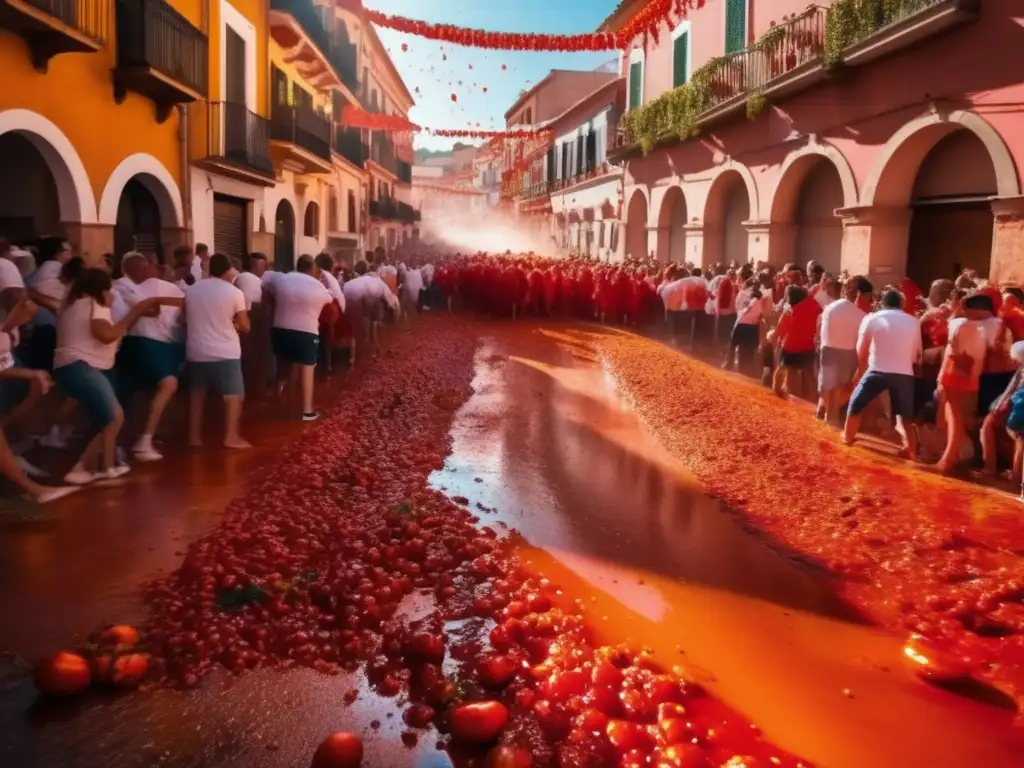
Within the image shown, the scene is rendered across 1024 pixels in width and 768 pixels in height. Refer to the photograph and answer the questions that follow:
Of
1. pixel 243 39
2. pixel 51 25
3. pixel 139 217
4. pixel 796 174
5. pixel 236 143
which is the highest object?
pixel 243 39

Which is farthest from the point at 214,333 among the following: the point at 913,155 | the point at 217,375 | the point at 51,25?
the point at 913,155

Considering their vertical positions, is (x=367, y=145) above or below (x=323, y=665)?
above

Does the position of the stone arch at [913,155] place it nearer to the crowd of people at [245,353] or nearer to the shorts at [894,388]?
the crowd of people at [245,353]

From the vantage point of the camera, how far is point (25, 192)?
1212 cm

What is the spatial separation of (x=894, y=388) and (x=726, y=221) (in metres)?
16.0

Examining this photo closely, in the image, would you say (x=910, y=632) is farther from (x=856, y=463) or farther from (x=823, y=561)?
(x=856, y=463)

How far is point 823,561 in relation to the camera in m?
5.76

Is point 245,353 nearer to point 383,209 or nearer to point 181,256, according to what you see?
point 181,256

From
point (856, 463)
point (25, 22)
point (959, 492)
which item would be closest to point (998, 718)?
point (959, 492)

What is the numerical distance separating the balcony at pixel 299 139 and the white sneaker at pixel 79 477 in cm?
1514

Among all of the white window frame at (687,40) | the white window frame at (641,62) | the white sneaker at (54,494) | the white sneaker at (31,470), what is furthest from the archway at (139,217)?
the white window frame at (641,62)

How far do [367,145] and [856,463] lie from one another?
32837 millimetres

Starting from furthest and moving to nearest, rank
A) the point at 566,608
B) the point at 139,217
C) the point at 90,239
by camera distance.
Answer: the point at 139,217 < the point at 90,239 < the point at 566,608

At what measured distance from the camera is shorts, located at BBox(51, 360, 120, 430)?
6.63 meters
